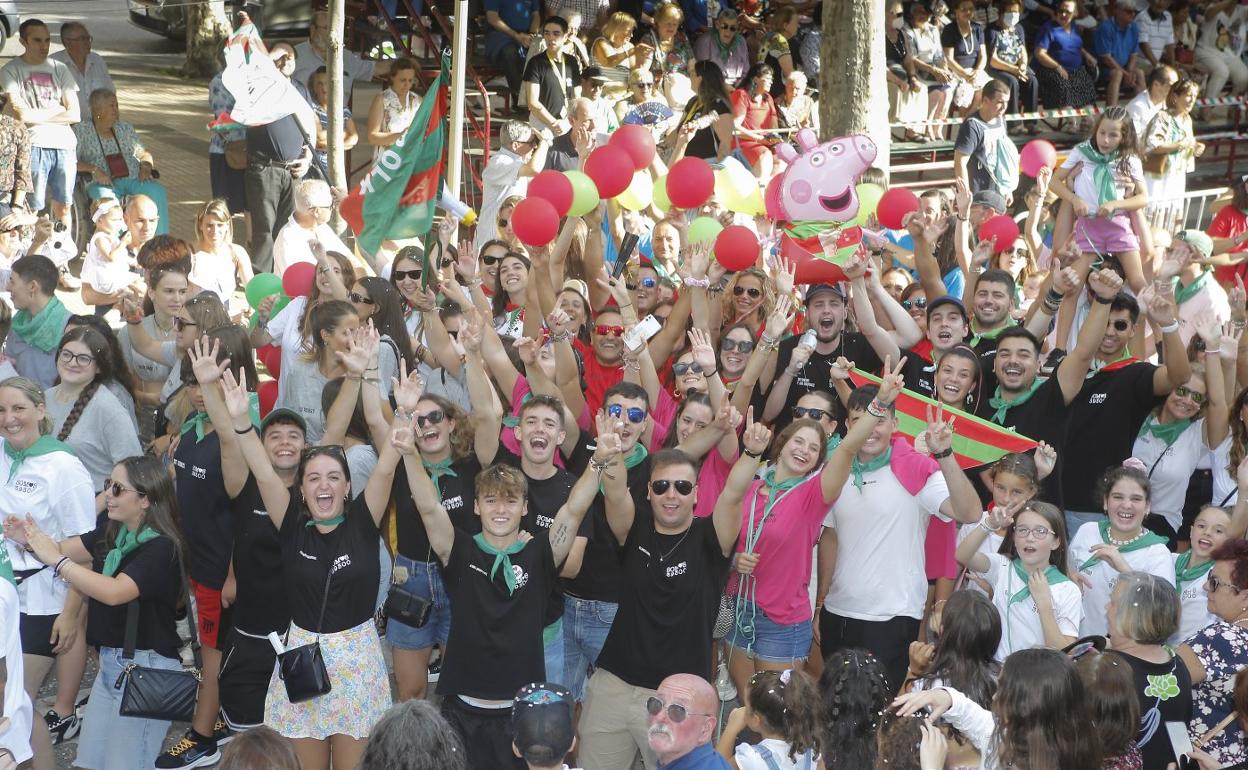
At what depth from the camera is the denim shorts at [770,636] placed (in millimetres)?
5773

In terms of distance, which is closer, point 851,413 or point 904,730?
point 904,730

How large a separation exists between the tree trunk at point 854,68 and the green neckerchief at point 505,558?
6466 millimetres

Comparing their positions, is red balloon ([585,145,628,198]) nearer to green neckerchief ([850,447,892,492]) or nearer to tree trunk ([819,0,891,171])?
green neckerchief ([850,447,892,492])

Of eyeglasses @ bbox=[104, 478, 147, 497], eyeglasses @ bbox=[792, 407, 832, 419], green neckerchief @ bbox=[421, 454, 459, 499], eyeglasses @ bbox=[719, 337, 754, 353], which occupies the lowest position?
green neckerchief @ bbox=[421, 454, 459, 499]

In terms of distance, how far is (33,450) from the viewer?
579 cm

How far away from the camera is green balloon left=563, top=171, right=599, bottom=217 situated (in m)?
7.67

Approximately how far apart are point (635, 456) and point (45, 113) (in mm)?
7181

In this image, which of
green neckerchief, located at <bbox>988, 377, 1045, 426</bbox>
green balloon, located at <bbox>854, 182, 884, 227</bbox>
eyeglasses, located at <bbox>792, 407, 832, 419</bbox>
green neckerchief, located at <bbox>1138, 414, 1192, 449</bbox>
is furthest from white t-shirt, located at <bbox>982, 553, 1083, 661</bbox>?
green balloon, located at <bbox>854, 182, 884, 227</bbox>

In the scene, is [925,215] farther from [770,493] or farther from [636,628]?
[636,628]

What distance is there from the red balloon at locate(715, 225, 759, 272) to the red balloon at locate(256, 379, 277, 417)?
241 cm

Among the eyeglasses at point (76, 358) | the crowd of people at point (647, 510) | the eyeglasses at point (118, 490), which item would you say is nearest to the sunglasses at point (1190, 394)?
the crowd of people at point (647, 510)

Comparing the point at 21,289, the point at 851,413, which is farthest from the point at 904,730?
the point at 21,289

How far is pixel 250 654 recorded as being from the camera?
566cm

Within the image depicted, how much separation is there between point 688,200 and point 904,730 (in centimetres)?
444
